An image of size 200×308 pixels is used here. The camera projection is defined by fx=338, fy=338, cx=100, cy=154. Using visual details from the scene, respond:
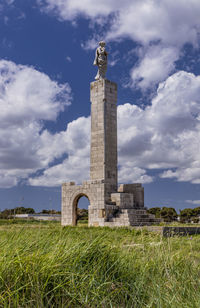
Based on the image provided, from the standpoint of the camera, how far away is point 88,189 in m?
18.4

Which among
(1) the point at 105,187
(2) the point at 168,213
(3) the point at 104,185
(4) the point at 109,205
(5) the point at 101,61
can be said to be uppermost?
(5) the point at 101,61

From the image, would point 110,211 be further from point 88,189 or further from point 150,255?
point 150,255

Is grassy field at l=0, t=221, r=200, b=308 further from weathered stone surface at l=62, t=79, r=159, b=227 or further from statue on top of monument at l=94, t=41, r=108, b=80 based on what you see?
statue on top of monument at l=94, t=41, r=108, b=80

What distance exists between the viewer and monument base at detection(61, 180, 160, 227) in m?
17.2

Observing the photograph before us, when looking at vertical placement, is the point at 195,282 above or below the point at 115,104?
below

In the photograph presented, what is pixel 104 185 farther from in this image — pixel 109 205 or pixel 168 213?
pixel 168 213

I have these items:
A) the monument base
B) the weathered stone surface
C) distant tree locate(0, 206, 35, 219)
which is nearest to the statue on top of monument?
the weathered stone surface

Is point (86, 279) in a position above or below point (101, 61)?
below

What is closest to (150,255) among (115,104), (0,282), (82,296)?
(82,296)

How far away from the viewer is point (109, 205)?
1755 cm

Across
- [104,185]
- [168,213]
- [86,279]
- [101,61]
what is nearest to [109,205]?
[104,185]

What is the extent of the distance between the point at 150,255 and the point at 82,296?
7.15 ft

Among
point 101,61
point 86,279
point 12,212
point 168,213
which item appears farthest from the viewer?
point 168,213

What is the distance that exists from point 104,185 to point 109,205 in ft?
3.50
